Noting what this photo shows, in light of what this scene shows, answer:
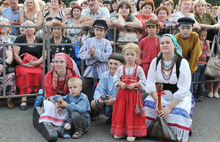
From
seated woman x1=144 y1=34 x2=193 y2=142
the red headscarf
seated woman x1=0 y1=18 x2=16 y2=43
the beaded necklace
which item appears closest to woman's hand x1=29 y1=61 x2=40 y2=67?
seated woman x1=0 y1=18 x2=16 y2=43

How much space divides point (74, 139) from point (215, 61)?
13.5ft

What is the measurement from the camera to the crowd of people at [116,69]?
3988 millimetres

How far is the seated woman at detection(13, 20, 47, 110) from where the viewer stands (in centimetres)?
552

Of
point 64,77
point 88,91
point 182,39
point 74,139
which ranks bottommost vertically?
point 74,139

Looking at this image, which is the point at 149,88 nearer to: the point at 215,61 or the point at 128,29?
the point at 128,29

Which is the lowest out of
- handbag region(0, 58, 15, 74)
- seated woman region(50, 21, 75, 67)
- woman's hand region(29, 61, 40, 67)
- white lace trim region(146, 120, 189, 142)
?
white lace trim region(146, 120, 189, 142)

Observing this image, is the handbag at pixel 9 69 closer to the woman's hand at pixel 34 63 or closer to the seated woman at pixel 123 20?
the woman's hand at pixel 34 63

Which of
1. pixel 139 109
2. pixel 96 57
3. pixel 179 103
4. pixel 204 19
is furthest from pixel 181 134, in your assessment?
pixel 204 19

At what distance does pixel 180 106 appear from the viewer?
157 inches

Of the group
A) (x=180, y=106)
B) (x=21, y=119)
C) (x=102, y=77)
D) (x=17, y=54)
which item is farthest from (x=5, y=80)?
(x=180, y=106)

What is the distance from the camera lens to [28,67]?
565 cm

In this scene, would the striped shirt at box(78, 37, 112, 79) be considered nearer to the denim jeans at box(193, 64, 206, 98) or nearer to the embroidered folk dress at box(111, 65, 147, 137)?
the embroidered folk dress at box(111, 65, 147, 137)

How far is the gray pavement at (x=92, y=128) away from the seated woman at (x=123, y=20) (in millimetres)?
1817

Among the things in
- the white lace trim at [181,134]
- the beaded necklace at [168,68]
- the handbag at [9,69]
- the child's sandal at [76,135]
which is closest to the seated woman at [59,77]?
the child's sandal at [76,135]
